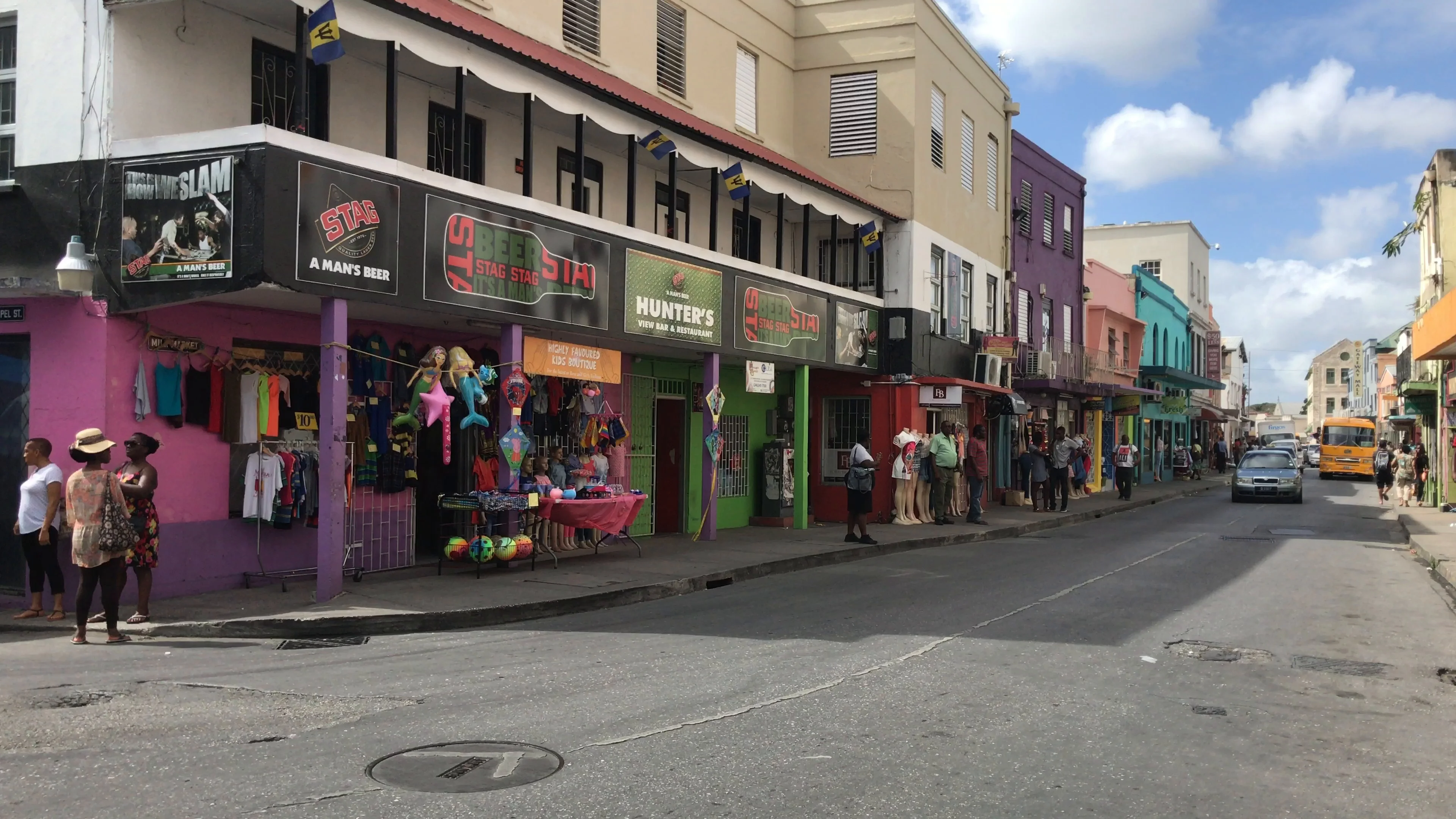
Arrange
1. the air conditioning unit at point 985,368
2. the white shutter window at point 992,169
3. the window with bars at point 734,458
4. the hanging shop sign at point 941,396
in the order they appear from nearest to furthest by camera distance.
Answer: the window with bars at point 734,458 → the hanging shop sign at point 941,396 → the air conditioning unit at point 985,368 → the white shutter window at point 992,169

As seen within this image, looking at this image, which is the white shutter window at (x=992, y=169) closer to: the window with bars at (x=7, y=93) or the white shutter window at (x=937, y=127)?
the white shutter window at (x=937, y=127)

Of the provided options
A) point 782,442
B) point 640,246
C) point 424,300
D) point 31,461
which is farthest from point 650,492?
point 31,461

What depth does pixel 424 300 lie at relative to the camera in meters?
11.4

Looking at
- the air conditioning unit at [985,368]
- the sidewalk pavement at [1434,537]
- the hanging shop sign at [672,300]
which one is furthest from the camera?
the air conditioning unit at [985,368]

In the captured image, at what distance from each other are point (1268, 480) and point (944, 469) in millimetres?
13649

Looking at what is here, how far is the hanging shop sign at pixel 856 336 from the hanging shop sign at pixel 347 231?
1116cm

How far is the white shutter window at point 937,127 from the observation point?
2355 centimetres

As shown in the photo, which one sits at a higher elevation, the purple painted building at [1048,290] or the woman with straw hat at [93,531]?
the purple painted building at [1048,290]

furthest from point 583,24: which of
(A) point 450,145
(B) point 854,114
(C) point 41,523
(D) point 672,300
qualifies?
(C) point 41,523

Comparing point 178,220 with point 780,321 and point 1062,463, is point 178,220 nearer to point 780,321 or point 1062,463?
point 780,321

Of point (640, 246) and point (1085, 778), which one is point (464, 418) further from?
point (1085, 778)

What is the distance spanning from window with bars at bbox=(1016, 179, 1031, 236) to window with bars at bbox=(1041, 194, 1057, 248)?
1163mm

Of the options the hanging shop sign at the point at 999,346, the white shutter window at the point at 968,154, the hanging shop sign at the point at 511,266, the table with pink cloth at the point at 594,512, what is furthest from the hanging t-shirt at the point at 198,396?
the hanging shop sign at the point at 999,346

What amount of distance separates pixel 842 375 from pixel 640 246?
27.2 feet
